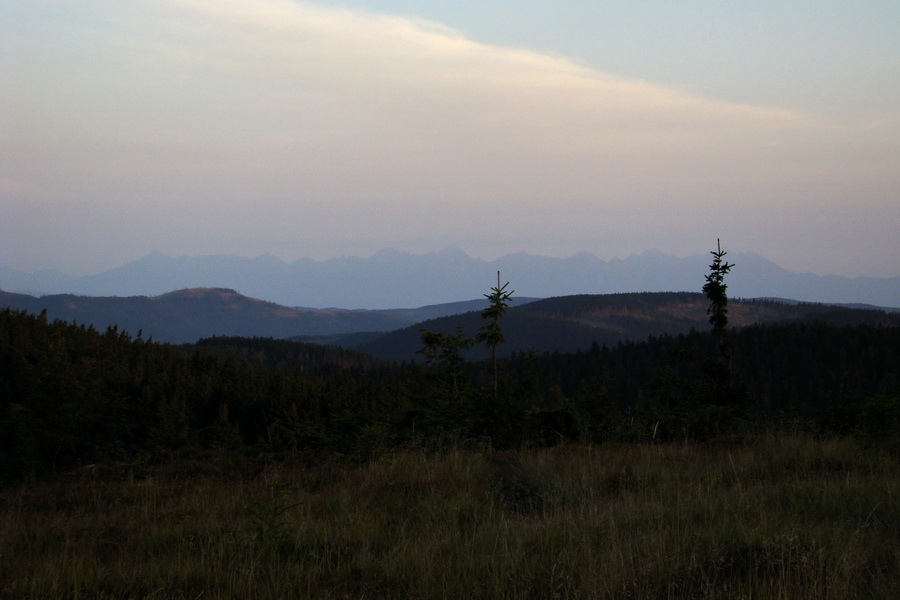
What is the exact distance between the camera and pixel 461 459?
31.3 ft

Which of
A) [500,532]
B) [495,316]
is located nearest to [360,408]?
[495,316]

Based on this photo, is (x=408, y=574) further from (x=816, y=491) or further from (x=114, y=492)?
(x=114, y=492)

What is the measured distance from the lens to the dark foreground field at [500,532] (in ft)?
15.1

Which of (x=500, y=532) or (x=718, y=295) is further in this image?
(x=718, y=295)

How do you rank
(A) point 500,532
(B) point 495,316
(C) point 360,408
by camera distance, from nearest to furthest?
(A) point 500,532 < (B) point 495,316 < (C) point 360,408

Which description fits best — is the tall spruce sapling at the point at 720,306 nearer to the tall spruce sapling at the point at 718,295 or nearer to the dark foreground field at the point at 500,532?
the tall spruce sapling at the point at 718,295

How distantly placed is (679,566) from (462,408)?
984cm

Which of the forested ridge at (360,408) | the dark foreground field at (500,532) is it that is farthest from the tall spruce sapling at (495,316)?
the dark foreground field at (500,532)

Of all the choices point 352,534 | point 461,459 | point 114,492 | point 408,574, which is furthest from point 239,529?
point 114,492

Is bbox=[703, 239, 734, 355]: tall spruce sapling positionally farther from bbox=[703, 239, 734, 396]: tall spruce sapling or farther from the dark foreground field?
the dark foreground field

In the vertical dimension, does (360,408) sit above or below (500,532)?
below

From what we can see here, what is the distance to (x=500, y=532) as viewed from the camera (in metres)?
5.78

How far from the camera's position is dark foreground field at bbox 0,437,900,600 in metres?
4.62

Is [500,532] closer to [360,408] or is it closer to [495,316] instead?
[495,316]
